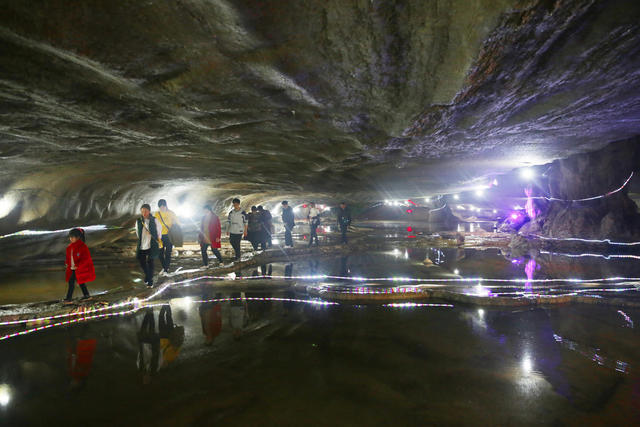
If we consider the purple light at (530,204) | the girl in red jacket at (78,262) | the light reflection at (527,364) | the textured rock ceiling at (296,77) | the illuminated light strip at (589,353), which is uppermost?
the textured rock ceiling at (296,77)

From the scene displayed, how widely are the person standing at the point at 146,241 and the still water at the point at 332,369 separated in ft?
6.60

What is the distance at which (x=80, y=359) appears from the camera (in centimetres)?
380

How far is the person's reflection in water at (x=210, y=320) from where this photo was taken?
4.47 meters

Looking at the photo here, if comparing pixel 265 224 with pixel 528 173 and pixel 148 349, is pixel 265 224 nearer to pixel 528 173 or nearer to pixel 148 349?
pixel 148 349

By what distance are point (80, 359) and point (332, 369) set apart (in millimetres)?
2955

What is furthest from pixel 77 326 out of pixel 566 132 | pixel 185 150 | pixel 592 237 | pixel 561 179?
pixel 561 179

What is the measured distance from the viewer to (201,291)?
6891mm

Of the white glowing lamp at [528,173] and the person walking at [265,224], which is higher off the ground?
the white glowing lamp at [528,173]

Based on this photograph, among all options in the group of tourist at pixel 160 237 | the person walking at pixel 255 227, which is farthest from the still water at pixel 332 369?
the person walking at pixel 255 227

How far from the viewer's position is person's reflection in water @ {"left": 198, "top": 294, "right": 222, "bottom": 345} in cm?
447

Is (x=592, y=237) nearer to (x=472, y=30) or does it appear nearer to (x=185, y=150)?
(x=472, y=30)

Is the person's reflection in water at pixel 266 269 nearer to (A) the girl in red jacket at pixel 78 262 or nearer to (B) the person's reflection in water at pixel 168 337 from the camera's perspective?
(B) the person's reflection in water at pixel 168 337

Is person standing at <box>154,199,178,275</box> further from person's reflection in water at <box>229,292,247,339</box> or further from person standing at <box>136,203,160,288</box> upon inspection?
person's reflection in water at <box>229,292,247,339</box>

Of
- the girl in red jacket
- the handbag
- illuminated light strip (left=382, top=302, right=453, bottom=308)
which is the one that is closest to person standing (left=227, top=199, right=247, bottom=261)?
the handbag
